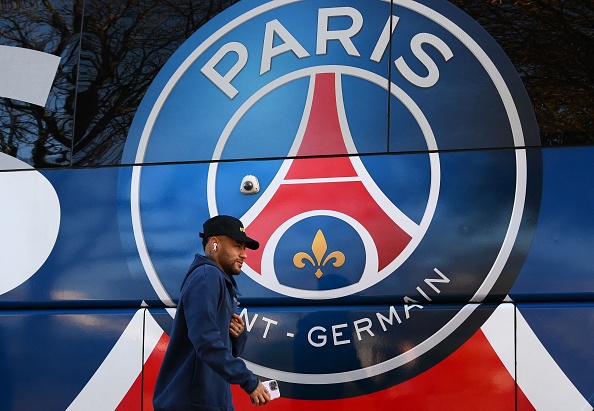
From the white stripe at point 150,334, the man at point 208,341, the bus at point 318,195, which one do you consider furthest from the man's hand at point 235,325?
the white stripe at point 150,334

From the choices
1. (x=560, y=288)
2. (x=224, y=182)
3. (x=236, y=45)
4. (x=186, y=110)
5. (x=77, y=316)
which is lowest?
(x=77, y=316)

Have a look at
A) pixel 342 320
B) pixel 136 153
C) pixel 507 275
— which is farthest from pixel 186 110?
pixel 507 275

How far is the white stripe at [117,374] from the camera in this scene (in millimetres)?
4691

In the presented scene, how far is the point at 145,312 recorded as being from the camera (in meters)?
4.69

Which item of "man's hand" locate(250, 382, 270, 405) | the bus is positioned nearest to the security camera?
the bus

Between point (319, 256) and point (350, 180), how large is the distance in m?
0.43

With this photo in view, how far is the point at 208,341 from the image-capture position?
361 centimetres

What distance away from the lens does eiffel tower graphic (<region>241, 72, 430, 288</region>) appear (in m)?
4.44

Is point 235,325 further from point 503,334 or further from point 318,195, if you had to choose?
point 503,334

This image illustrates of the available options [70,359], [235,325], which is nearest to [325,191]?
[235,325]

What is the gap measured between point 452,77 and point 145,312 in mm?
2070

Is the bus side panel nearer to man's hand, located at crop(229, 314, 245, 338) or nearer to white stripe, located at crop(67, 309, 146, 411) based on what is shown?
white stripe, located at crop(67, 309, 146, 411)

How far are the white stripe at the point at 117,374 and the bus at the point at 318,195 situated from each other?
0.01 meters

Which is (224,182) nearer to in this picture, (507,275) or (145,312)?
(145,312)
